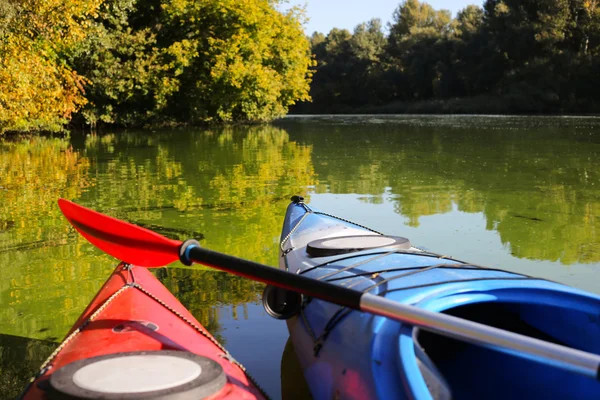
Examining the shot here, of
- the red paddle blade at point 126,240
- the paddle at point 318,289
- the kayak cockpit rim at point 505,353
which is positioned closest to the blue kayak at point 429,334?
the kayak cockpit rim at point 505,353

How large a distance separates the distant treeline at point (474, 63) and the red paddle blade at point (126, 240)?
34.0 metres

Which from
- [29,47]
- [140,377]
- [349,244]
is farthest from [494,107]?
[140,377]

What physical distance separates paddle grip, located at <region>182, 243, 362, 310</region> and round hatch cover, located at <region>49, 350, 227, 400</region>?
41 centimetres

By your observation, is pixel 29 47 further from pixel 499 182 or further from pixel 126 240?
pixel 126 240

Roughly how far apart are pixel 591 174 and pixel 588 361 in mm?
8302

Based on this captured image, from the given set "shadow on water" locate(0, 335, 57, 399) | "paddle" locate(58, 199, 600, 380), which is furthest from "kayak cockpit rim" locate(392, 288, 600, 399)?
"shadow on water" locate(0, 335, 57, 399)

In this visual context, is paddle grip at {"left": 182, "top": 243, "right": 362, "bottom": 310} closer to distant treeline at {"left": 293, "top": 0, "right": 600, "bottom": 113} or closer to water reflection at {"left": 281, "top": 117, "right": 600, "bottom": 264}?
water reflection at {"left": 281, "top": 117, "right": 600, "bottom": 264}

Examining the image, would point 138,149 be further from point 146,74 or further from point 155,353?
point 155,353

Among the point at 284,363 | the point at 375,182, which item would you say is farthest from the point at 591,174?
the point at 284,363

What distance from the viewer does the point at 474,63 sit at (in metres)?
43.8

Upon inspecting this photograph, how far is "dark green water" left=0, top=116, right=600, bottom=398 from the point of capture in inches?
142

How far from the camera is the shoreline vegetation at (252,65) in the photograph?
34.3 feet

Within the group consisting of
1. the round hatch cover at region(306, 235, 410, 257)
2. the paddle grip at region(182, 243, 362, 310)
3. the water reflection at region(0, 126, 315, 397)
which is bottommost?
the water reflection at region(0, 126, 315, 397)

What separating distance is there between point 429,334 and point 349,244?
2.03ft
